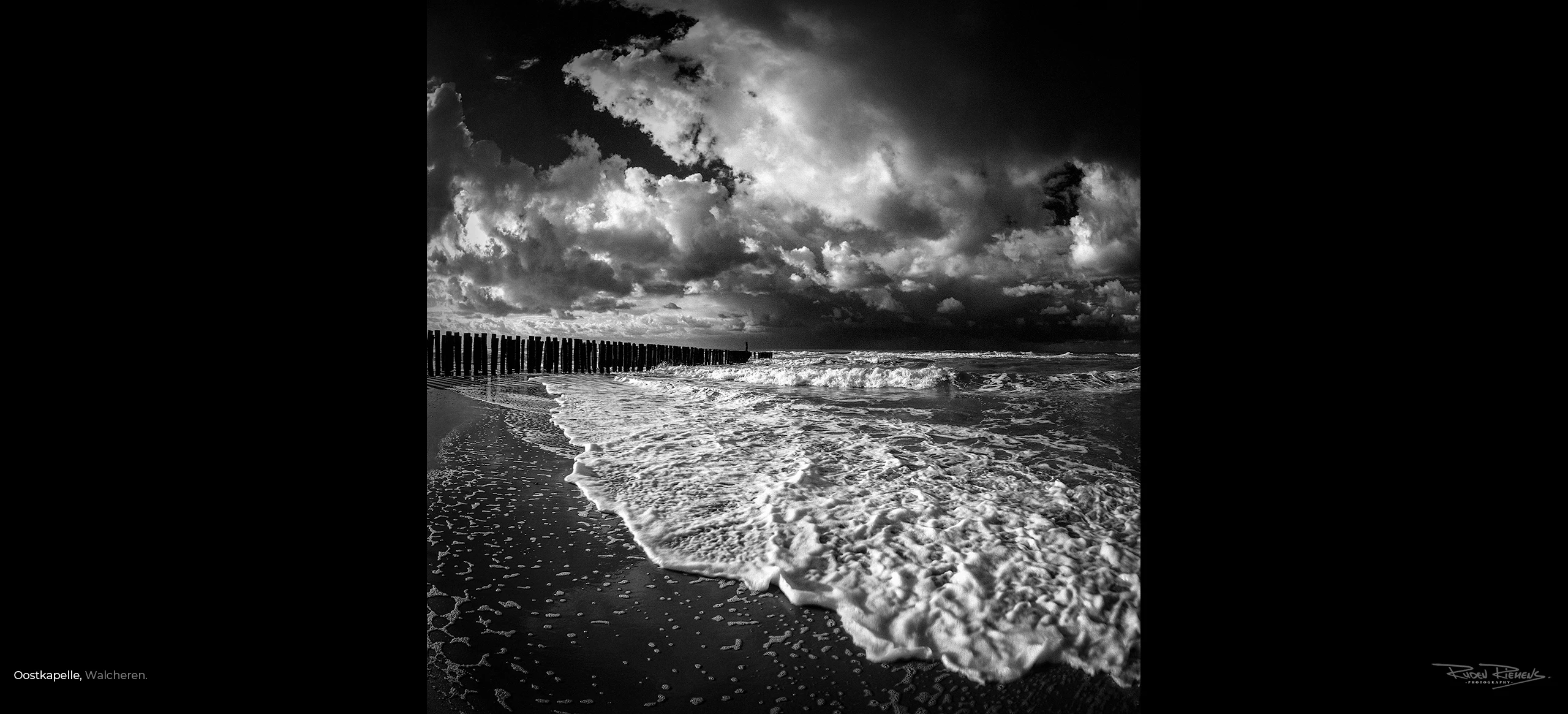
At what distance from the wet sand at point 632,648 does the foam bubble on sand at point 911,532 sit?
0.10m

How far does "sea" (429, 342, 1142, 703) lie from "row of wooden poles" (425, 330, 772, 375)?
258 inches

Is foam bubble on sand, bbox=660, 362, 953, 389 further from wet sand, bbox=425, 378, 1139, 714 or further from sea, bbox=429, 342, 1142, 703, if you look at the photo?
wet sand, bbox=425, 378, 1139, 714

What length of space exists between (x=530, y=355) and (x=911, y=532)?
16881mm

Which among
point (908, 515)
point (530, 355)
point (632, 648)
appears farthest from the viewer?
point (530, 355)

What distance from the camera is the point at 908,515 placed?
9.39 feet

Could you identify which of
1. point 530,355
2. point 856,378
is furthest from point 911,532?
point 530,355

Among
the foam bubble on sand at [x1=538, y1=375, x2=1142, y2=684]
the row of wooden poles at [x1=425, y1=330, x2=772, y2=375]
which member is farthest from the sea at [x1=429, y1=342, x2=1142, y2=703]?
the row of wooden poles at [x1=425, y1=330, x2=772, y2=375]

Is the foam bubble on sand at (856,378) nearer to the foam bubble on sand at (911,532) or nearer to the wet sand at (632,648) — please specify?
the foam bubble on sand at (911,532)

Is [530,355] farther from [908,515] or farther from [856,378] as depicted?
[908,515]

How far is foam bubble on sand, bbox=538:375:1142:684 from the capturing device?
1.80 metres

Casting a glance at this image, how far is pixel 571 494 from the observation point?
3232 millimetres

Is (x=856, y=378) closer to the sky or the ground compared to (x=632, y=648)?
closer to the sky
